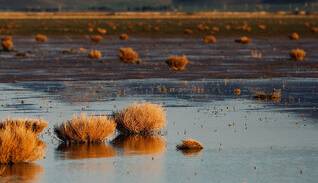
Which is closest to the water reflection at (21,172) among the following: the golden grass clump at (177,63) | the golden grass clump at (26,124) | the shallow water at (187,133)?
the shallow water at (187,133)

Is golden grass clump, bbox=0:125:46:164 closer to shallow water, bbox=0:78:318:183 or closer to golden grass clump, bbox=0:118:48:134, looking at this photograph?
shallow water, bbox=0:78:318:183

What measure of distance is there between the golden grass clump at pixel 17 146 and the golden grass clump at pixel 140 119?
159 inches

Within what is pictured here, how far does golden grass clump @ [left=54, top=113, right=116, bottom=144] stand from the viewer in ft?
70.1

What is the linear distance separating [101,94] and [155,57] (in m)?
22.1

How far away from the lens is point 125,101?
31344mm

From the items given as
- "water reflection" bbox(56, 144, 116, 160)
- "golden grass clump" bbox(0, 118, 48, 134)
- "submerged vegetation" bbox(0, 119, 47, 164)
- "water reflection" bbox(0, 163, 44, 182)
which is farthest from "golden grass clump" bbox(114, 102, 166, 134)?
"water reflection" bbox(0, 163, 44, 182)

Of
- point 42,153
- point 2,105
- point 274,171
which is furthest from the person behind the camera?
point 2,105

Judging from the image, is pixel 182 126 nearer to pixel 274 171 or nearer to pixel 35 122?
pixel 35 122

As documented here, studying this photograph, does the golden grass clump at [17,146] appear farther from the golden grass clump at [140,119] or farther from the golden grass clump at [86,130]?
the golden grass clump at [140,119]

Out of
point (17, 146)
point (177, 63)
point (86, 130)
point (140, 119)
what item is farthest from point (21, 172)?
point (177, 63)

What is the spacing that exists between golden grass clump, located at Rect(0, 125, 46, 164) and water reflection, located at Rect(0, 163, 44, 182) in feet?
0.50

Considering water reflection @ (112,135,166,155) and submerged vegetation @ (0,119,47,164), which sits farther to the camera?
water reflection @ (112,135,166,155)

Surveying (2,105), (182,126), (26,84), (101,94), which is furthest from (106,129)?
(26,84)

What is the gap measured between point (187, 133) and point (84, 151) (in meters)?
3.65
